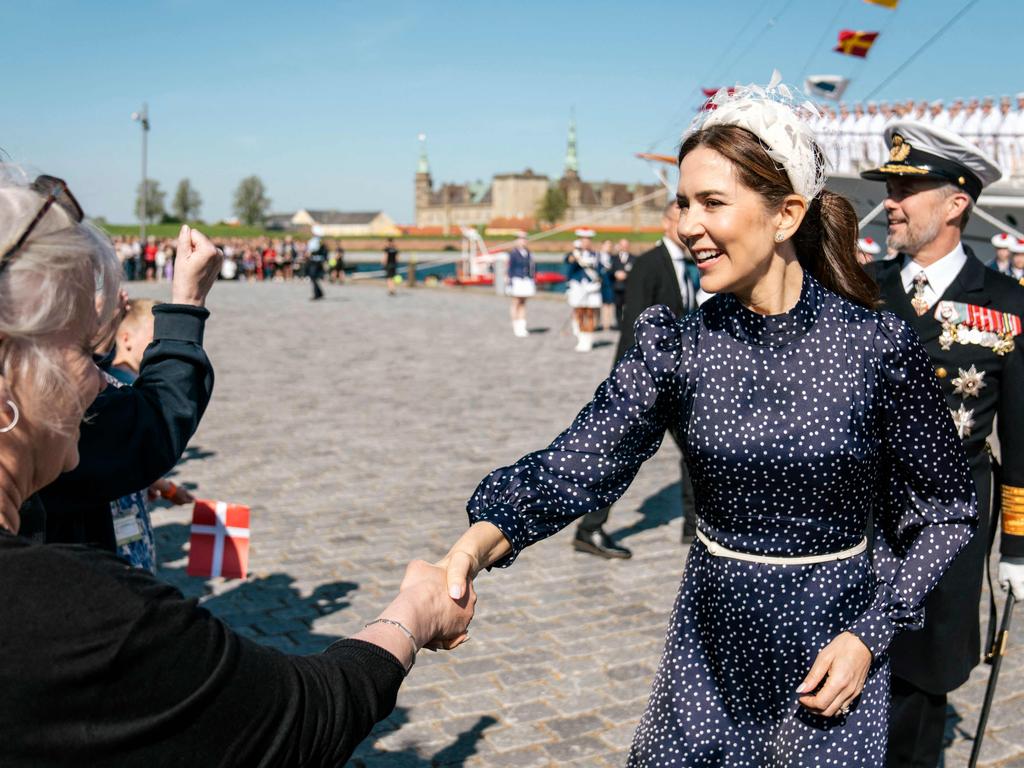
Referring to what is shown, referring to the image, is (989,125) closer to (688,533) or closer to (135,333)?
(688,533)

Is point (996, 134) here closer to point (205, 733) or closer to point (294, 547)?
point (294, 547)

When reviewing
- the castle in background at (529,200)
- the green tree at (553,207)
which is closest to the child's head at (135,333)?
the green tree at (553,207)

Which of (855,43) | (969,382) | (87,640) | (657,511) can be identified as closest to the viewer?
(87,640)

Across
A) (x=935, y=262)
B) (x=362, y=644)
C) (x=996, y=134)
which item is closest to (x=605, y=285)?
(x=996, y=134)

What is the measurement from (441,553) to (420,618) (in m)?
4.79

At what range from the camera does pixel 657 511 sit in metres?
7.85

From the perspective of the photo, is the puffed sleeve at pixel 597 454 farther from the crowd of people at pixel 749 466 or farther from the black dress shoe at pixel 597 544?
the black dress shoe at pixel 597 544

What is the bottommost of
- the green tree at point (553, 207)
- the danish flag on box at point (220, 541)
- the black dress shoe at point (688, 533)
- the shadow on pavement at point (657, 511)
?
the shadow on pavement at point (657, 511)

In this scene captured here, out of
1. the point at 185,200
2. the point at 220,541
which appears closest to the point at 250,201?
the point at 185,200

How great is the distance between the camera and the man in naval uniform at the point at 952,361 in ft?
10.6

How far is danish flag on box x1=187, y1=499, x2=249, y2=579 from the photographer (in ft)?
14.9

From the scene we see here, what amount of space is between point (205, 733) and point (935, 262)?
305 centimetres

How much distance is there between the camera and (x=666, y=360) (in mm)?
2477

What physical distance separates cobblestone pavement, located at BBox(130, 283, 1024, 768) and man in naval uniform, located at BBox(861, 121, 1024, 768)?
1.08 metres
